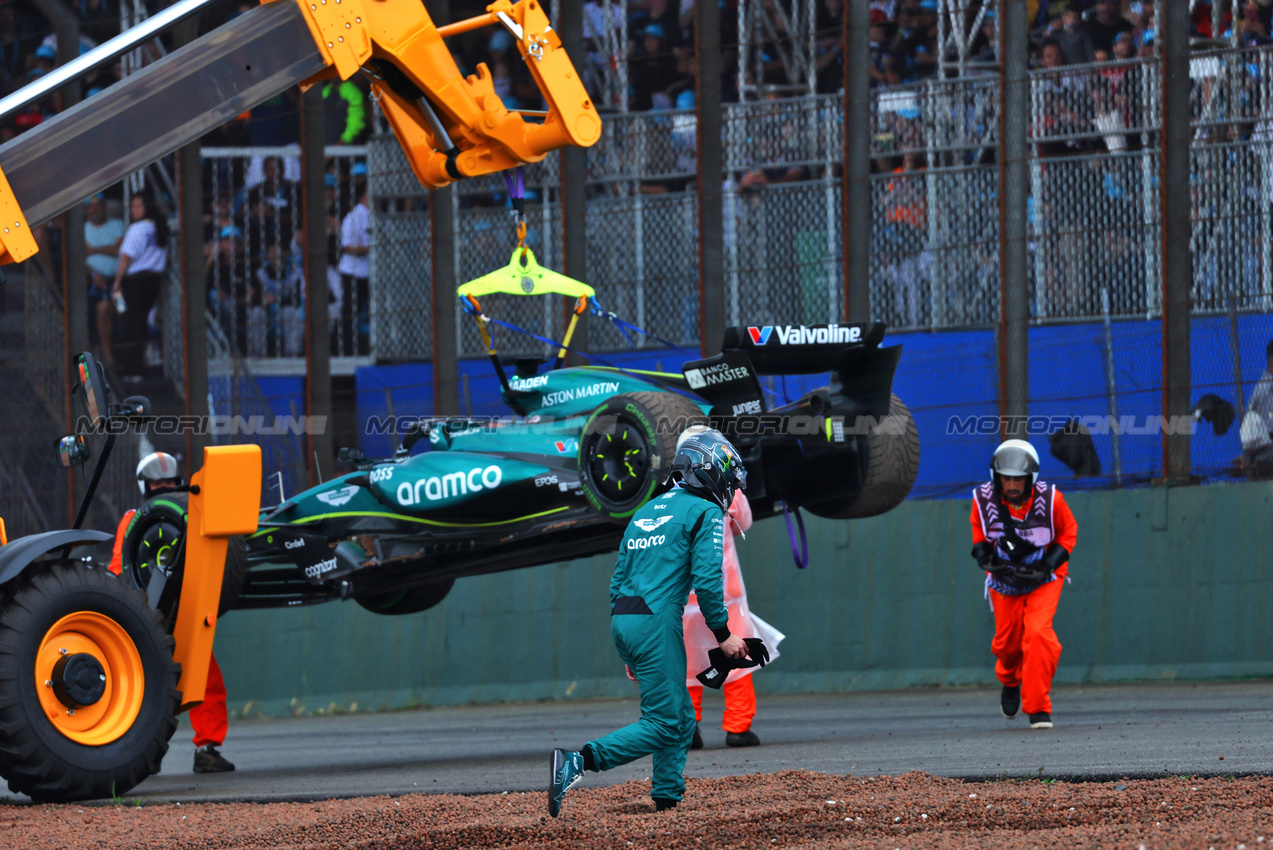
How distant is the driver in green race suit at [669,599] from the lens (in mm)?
6738

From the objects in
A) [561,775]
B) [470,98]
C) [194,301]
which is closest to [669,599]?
[561,775]

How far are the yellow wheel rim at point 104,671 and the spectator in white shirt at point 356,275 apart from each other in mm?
9279

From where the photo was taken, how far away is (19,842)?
23.4ft

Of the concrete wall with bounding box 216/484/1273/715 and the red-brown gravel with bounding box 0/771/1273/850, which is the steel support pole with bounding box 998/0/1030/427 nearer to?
the concrete wall with bounding box 216/484/1273/715

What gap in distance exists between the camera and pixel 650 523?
7.02 meters

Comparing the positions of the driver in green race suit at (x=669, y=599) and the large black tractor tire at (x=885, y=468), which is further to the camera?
the large black tractor tire at (x=885, y=468)

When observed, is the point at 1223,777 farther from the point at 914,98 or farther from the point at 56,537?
the point at 914,98

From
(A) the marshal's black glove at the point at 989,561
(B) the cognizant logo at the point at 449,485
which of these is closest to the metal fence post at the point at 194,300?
(B) the cognizant logo at the point at 449,485

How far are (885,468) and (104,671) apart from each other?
469cm

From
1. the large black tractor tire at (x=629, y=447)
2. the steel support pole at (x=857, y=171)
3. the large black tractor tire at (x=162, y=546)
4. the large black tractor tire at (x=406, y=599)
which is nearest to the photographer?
the large black tractor tire at (x=629, y=447)

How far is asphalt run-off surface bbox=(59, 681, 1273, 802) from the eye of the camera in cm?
825

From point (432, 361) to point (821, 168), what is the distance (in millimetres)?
4392

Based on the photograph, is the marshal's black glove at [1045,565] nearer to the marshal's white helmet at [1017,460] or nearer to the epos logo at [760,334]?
the marshal's white helmet at [1017,460]
